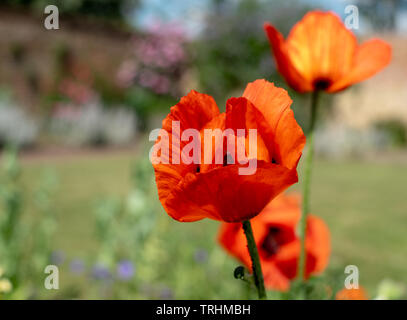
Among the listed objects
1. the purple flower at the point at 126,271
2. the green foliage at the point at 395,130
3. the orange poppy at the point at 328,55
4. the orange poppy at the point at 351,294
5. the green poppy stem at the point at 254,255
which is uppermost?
the green foliage at the point at 395,130

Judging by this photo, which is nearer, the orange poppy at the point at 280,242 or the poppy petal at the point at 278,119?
the poppy petal at the point at 278,119

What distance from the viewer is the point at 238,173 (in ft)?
1.29

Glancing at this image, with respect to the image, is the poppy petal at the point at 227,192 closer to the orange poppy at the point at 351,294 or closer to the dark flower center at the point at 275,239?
the orange poppy at the point at 351,294

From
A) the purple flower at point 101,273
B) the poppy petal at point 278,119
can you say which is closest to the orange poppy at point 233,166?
the poppy petal at point 278,119

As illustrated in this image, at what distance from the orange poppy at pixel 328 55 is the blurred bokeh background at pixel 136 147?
297 mm

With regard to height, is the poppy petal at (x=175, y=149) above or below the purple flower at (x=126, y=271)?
above

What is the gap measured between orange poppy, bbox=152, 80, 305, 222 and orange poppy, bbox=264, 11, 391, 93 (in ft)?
0.73

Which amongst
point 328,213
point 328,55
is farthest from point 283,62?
point 328,213

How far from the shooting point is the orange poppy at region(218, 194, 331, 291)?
28.8 inches

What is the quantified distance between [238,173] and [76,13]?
1031 cm

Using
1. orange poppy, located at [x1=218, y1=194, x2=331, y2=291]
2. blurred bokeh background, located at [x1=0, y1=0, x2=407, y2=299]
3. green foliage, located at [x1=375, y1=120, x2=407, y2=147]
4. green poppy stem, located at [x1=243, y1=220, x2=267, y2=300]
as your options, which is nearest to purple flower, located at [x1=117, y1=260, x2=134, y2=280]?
blurred bokeh background, located at [x1=0, y1=0, x2=407, y2=299]

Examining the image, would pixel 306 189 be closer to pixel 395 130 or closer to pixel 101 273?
pixel 101 273

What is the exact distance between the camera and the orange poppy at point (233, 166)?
39 cm

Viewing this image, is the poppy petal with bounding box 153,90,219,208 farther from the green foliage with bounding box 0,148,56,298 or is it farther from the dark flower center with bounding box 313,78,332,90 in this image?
the green foliage with bounding box 0,148,56,298
